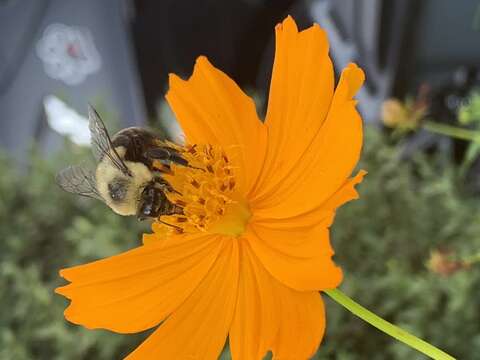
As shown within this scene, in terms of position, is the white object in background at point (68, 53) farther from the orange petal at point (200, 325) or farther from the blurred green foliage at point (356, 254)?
the orange petal at point (200, 325)

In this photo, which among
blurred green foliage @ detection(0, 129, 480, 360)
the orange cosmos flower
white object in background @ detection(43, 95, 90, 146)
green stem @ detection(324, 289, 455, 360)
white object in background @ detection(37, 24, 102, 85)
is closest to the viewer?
green stem @ detection(324, 289, 455, 360)

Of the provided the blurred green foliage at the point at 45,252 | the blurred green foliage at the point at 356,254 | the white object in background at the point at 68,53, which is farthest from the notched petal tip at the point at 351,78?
the white object in background at the point at 68,53

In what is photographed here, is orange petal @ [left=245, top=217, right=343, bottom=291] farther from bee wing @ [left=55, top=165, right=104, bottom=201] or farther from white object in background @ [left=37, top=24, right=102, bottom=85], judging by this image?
white object in background @ [left=37, top=24, right=102, bottom=85]

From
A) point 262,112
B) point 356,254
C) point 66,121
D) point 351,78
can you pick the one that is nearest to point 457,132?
point 356,254

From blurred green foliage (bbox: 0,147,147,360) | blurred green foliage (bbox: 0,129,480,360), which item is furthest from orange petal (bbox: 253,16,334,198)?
blurred green foliage (bbox: 0,147,147,360)

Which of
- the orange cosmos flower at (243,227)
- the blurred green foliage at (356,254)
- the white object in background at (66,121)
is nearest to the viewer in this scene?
the orange cosmos flower at (243,227)

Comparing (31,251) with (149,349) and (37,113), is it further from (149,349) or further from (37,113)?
(149,349)
